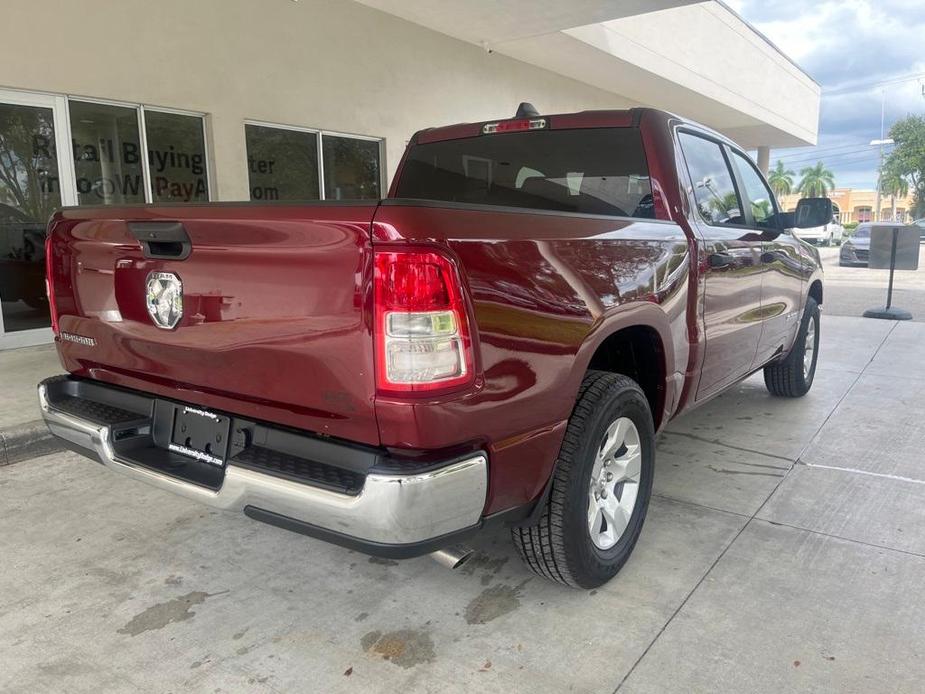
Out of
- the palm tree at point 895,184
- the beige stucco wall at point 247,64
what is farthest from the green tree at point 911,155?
the beige stucco wall at point 247,64

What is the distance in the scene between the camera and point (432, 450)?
1967 millimetres

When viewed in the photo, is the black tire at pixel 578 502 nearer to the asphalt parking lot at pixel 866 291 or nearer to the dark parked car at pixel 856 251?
the asphalt parking lot at pixel 866 291

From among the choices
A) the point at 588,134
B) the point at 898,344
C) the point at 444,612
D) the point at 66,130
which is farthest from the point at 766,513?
the point at 66,130

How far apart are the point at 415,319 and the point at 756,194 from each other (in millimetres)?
3553

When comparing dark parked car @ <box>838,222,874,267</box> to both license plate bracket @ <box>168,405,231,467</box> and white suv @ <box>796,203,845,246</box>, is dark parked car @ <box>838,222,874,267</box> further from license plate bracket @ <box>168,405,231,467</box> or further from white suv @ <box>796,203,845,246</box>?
license plate bracket @ <box>168,405,231,467</box>

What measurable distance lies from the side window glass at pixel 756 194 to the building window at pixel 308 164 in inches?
217

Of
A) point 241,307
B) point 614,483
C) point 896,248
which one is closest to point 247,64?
point 241,307

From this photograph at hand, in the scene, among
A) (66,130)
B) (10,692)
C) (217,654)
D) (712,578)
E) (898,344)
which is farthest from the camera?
(898,344)

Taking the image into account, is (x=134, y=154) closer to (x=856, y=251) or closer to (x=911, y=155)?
(x=856, y=251)

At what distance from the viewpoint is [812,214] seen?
4.62 meters

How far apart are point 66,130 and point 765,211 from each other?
21.9 ft

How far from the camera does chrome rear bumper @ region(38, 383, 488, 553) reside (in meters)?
1.88

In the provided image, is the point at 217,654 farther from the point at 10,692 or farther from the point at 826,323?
the point at 826,323

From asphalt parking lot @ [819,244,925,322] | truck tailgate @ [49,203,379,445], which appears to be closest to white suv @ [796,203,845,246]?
asphalt parking lot @ [819,244,925,322]
